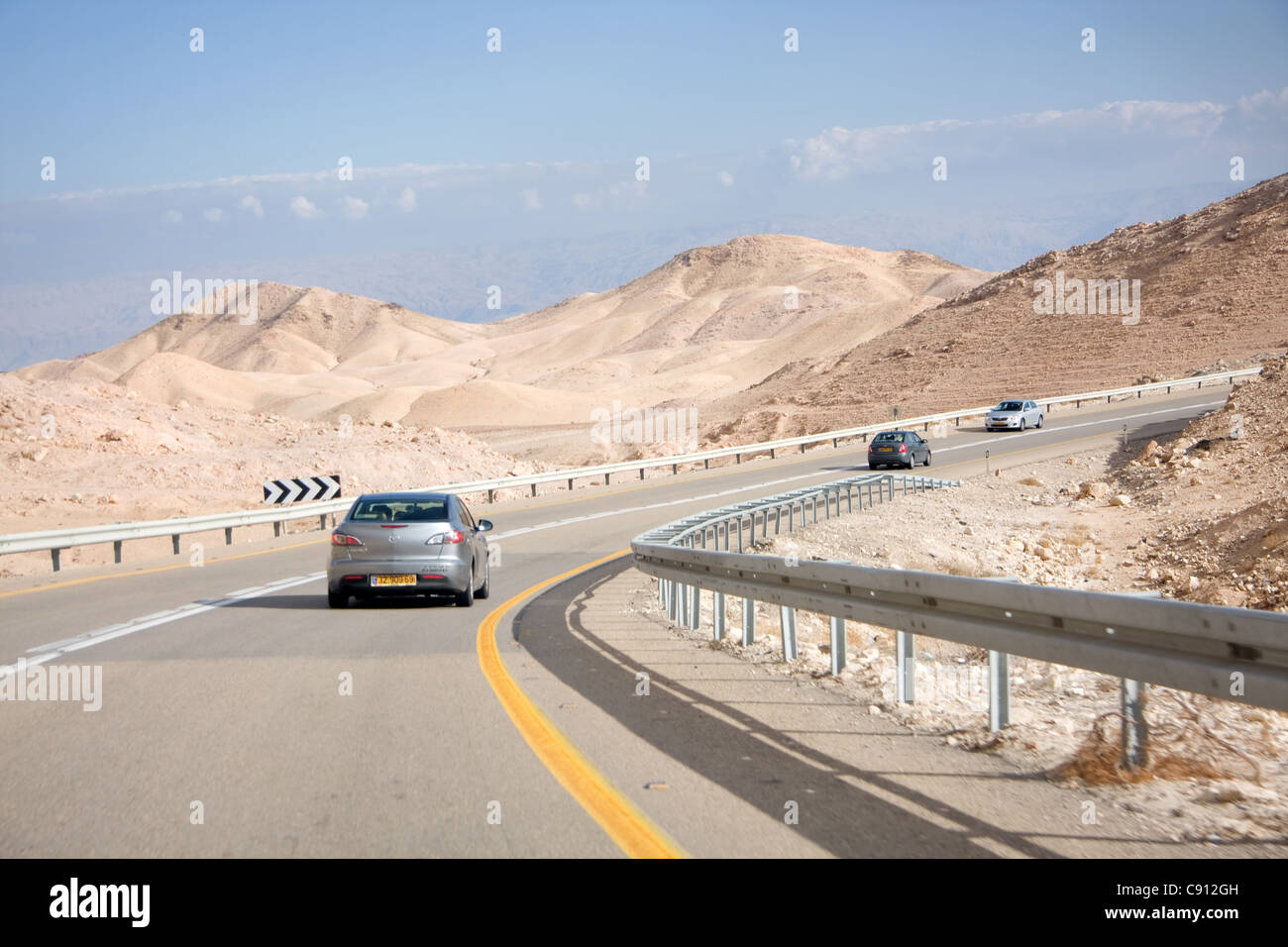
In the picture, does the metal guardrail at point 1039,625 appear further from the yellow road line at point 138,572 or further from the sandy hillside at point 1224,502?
the yellow road line at point 138,572

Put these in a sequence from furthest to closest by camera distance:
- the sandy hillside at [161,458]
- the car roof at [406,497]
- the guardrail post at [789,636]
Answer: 1. the sandy hillside at [161,458]
2. the car roof at [406,497]
3. the guardrail post at [789,636]

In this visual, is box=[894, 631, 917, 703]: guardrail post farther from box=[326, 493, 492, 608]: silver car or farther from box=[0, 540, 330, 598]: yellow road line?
box=[0, 540, 330, 598]: yellow road line

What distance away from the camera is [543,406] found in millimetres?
114938

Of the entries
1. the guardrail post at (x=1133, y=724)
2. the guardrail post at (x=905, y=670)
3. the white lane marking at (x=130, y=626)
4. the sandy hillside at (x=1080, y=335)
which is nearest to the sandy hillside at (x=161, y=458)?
the white lane marking at (x=130, y=626)

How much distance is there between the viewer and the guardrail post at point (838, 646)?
980 centimetres

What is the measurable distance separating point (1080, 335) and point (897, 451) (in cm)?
5363

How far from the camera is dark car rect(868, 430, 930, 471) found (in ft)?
133

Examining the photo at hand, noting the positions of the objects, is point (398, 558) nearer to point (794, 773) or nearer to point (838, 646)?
point (838, 646)

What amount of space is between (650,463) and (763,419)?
34447mm

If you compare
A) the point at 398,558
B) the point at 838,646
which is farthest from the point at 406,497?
the point at 838,646

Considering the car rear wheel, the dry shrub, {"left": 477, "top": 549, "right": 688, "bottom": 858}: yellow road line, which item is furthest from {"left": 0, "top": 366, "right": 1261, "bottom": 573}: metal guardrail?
the dry shrub

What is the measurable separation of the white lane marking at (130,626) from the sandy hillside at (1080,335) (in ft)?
183

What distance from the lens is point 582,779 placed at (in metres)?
6.55
